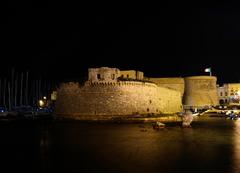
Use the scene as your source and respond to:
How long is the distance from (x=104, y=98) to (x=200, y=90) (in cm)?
2235

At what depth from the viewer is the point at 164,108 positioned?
3544 centimetres

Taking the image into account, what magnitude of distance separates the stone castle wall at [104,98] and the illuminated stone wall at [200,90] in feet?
59.2

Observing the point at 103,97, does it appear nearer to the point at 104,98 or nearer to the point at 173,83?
the point at 104,98

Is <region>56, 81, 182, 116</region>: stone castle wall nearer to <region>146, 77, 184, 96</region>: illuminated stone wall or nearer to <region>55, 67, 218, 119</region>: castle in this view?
<region>55, 67, 218, 119</region>: castle

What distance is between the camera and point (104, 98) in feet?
93.8

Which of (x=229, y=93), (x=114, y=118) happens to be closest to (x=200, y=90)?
(x=229, y=93)

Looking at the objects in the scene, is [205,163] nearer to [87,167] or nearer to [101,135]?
[87,167]

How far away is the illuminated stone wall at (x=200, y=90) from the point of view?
47.8 m

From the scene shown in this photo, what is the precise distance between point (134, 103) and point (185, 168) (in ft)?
61.9

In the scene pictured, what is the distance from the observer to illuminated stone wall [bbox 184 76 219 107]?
47.8 m

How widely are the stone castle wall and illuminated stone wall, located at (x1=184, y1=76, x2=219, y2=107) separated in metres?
18.0

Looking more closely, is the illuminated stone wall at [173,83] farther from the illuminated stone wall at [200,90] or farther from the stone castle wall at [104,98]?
the stone castle wall at [104,98]

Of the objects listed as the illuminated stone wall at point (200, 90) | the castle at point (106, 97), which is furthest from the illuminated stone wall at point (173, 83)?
the castle at point (106, 97)

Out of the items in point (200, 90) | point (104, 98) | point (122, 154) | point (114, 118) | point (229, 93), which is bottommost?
point (122, 154)
